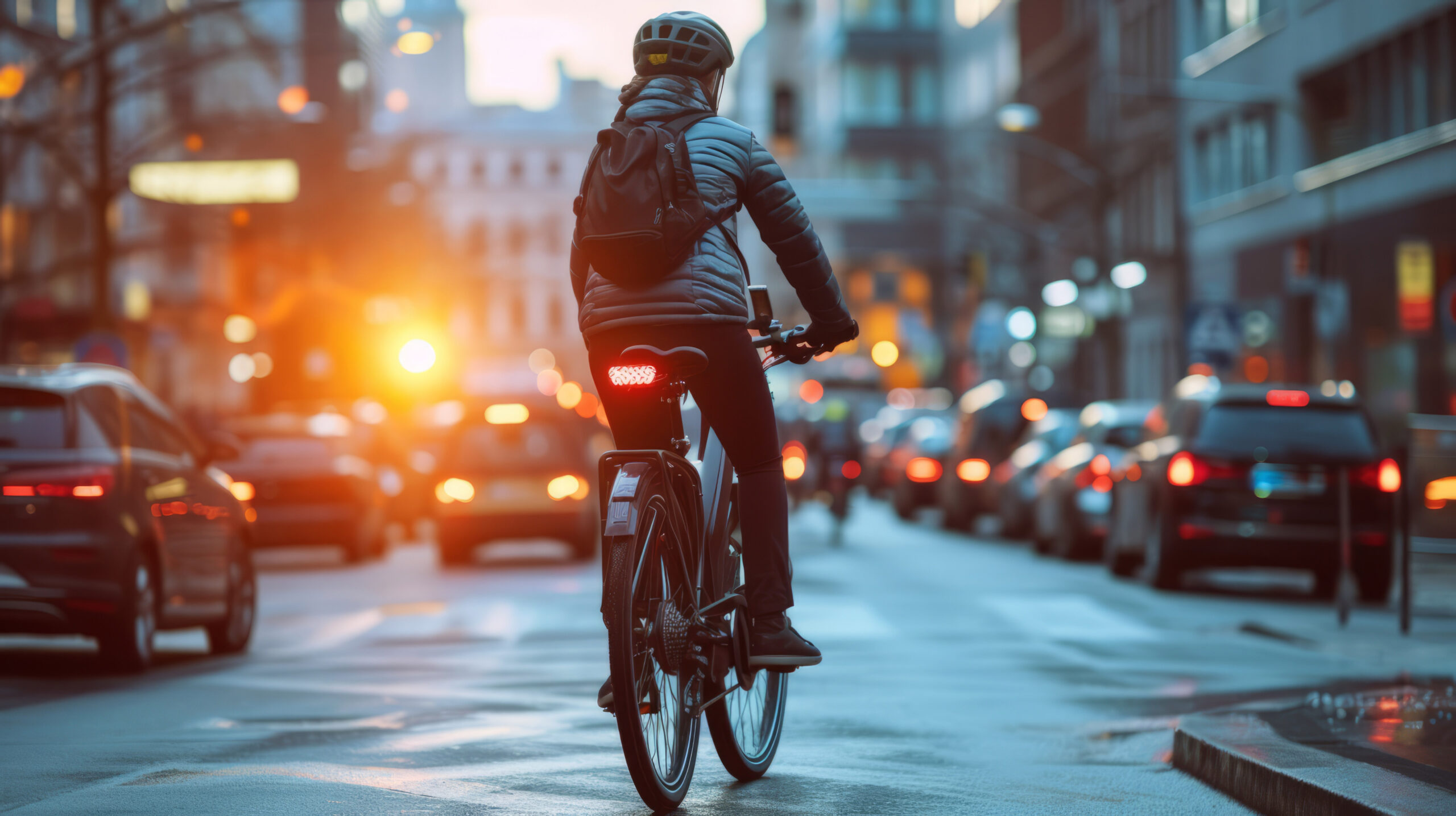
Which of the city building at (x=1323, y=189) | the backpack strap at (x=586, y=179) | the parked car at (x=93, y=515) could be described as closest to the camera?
the backpack strap at (x=586, y=179)

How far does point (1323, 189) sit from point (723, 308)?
3530 centimetres

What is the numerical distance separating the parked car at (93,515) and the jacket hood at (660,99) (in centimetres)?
571

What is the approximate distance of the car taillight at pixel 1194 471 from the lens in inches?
738

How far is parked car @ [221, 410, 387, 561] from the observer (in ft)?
84.3

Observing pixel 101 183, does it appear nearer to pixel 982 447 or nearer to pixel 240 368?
pixel 982 447

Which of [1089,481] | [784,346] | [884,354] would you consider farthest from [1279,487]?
[884,354]

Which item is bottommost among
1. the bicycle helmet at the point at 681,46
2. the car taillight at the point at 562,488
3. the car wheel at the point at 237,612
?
the car wheel at the point at 237,612

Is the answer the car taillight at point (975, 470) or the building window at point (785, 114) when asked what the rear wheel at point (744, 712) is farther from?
the building window at point (785, 114)

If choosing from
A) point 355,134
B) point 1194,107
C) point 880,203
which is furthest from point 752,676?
point 880,203

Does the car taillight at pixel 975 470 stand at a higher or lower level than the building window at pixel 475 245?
lower

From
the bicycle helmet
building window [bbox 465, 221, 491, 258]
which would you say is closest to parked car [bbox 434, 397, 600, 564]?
the bicycle helmet

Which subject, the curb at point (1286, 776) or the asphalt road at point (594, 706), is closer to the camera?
the curb at point (1286, 776)

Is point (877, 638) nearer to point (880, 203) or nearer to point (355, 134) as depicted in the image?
point (355, 134)

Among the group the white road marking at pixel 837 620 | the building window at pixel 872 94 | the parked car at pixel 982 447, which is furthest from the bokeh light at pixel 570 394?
the building window at pixel 872 94
